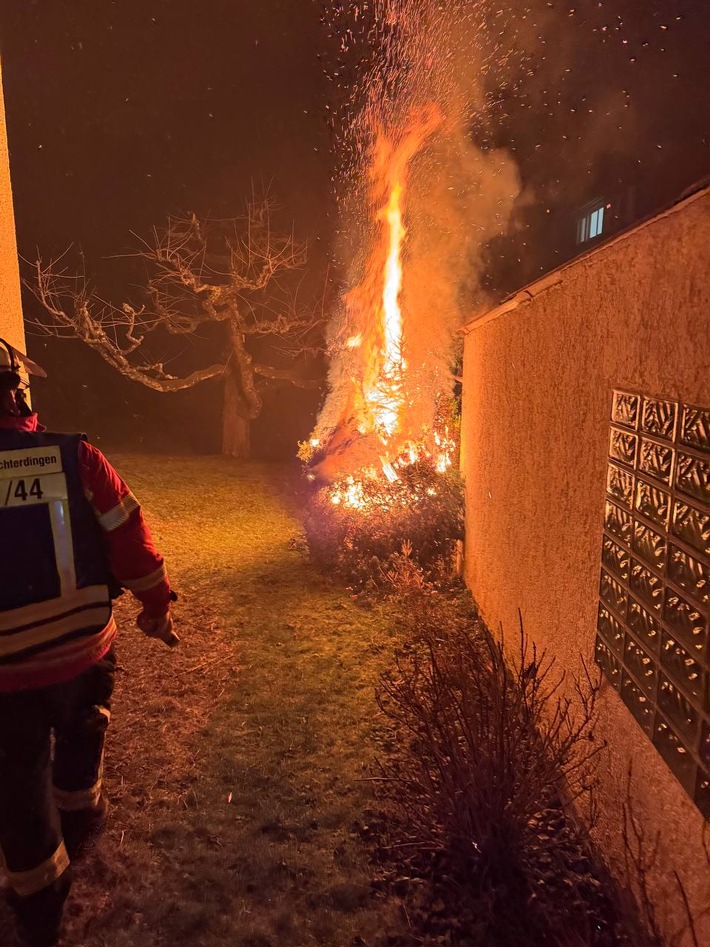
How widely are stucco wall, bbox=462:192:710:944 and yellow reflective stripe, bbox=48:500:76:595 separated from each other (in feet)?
7.37

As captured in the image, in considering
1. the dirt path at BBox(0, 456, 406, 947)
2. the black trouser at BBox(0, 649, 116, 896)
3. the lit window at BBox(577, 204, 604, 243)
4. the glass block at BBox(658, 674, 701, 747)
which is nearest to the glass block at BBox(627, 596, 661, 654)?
the glass block at BBox(658, 674, 701, 747)

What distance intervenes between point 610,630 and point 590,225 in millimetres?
21283

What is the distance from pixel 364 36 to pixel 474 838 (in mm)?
9543

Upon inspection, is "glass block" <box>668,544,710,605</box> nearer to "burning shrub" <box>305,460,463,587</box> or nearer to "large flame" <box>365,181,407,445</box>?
"burning shrub" <box>305,460,463,587</box>

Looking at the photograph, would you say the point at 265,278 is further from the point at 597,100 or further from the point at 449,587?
the point at 449,587

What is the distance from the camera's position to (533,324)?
3881mm

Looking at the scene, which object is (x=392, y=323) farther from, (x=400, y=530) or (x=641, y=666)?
(x=641, y=666)

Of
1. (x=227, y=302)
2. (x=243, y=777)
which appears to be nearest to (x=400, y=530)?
(x=243, y=777)

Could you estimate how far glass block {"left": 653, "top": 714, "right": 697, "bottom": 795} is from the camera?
69.5 inches

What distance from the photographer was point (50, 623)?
235cm

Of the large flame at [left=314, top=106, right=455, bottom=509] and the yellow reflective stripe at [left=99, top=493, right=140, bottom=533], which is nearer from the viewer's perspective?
the yellow reflective stripe at [left=99, top=493, right=140, bottom=533]

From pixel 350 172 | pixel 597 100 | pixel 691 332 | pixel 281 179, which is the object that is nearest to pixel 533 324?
pixel 691 332

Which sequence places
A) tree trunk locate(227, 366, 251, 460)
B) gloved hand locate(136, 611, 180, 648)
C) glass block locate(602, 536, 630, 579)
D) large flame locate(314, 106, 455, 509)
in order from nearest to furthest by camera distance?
glass block locate(602, 536, 630, 579) < gloved hand locate(136, 611, 180, 648) < large flame locate(314, 106, 455, 509) < tree trunk locate(227, 366, 251, 460)

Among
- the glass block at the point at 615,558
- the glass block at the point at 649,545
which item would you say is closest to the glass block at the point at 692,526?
the glass block at the point at 649,545
